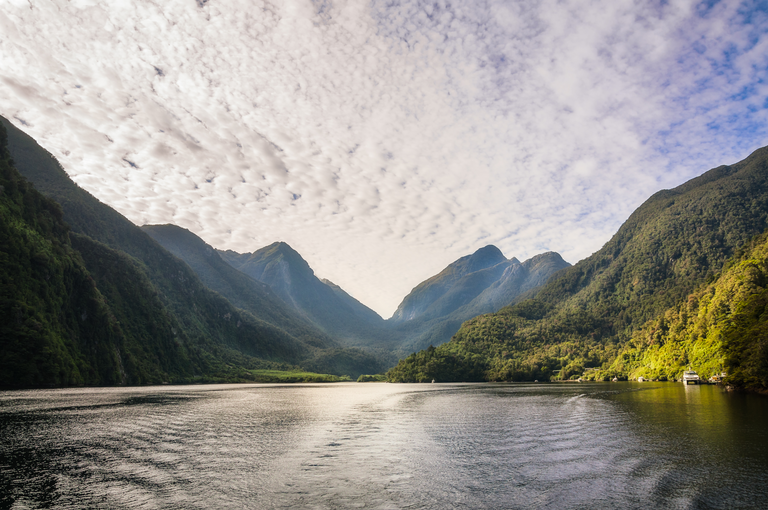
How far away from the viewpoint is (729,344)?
8369 cm

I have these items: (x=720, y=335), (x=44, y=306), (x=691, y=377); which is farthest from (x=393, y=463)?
(x=44, y=306)

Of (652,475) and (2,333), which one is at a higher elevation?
(2,333)

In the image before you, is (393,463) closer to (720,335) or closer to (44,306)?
(720,335)

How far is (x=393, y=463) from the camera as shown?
2767cm

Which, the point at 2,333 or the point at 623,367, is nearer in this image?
the point at 2,333

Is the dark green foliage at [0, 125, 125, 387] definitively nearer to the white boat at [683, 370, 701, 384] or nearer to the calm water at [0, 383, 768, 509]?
the calm water at [0, 383, 768, 509]

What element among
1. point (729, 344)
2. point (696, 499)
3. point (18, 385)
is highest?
point (729, 344)

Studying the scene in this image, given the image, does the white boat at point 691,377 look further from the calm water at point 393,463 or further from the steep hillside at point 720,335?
the calm water at point 393,463

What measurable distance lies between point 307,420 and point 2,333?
108m

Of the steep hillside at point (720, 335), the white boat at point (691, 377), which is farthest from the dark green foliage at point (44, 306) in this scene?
the white boat at point (691, 377)

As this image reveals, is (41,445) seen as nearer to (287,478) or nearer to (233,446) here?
(233,446)

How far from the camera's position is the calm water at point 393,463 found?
1933 centimetres

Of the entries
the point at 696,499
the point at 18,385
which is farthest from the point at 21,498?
the point at 18,385

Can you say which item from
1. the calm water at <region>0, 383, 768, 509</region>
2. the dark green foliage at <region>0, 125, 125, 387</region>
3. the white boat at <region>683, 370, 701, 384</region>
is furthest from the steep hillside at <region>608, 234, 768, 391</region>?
the dark green foliage at <region>0, 125, 125, 387</region>
